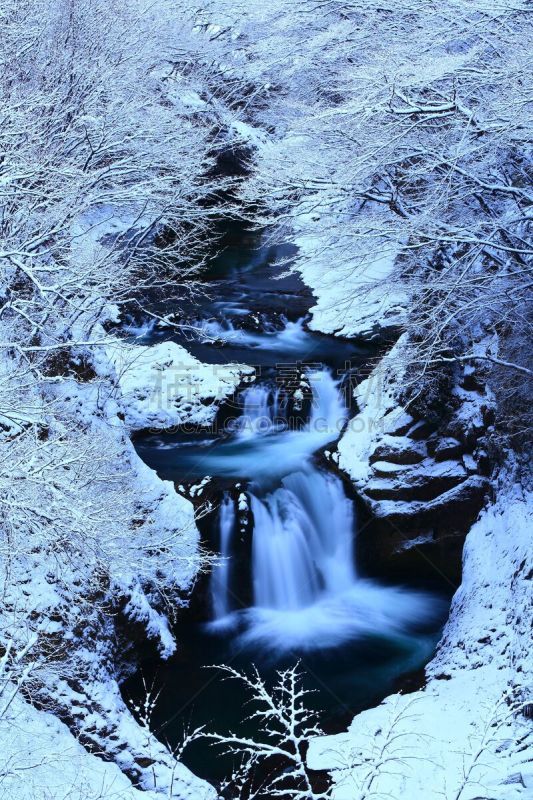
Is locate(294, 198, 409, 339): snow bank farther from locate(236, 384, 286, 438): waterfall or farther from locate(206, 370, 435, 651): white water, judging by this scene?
locate(206, 370, 435, 651): white water

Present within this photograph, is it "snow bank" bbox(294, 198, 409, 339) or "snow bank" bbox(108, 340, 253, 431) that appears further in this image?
"snow bank" bbox(108, 340, 253, 431)

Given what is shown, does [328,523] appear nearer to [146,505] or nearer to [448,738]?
[146,505]

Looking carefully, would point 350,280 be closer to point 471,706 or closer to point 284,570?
point 284,570

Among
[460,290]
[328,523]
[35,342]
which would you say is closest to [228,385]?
[328,523]

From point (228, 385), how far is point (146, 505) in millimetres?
3565

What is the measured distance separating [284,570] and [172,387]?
14.5 ft

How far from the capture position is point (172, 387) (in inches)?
492

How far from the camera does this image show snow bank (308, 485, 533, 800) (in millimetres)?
6035

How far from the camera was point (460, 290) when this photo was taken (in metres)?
8.27

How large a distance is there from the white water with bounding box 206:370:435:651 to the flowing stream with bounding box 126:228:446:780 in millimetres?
16

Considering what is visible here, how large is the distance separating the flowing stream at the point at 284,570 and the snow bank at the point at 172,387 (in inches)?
14.2

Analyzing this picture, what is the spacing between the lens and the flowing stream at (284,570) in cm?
815

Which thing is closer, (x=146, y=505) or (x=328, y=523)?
(x=146, y=505)

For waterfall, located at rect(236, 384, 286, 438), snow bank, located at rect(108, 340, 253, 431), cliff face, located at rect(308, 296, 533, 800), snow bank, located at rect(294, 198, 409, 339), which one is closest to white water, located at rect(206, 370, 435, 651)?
cliff face, located at rect(308, 296, 533, 800)
